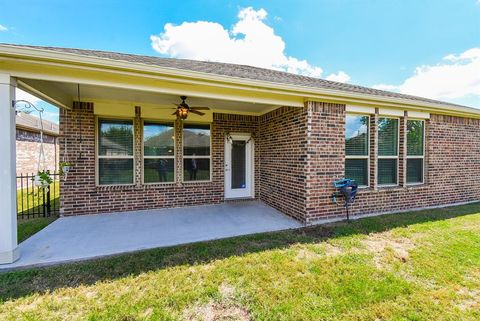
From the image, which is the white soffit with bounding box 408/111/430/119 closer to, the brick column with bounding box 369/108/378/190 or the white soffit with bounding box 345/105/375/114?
the brick column with bounding box 369/108/378/190

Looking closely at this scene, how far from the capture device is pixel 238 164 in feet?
23.7

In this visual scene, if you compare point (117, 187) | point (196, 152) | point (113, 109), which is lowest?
point (117, 187)

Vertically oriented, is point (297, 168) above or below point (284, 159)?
below

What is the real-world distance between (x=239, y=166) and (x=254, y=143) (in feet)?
3.14

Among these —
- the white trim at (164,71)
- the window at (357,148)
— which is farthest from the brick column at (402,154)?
the window at (357,148)

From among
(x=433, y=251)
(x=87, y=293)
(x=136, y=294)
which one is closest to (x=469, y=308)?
(x=433, y=251)

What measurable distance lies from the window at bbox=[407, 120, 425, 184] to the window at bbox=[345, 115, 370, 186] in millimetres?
1540

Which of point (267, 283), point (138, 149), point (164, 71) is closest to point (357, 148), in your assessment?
point (267, 283)

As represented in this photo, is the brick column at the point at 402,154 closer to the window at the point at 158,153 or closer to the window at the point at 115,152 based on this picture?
the window at the point at 158,153

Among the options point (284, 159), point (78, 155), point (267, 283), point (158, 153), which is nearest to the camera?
point (267, 283)

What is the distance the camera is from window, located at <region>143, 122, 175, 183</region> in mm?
6109

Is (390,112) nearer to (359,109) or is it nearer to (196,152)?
(359,109)

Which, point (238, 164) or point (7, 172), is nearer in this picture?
point (7, 172)

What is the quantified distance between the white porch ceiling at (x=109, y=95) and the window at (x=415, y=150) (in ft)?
13.3
